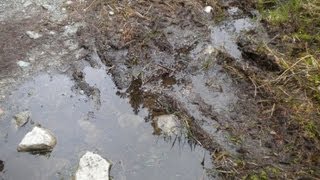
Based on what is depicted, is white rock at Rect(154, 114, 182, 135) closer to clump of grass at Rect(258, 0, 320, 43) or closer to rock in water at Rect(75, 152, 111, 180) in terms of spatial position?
rock in water at Rect(75, 152, 111, 180)

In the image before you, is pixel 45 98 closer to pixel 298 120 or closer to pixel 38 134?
pixel 38 134

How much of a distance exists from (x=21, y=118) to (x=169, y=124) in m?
1.23

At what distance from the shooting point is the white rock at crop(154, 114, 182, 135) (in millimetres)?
3096

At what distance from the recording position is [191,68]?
3611 millimetres

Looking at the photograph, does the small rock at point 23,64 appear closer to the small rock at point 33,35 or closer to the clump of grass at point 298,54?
the small rock at point 33,35

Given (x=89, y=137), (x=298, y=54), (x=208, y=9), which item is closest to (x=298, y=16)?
(x=298, y=54)

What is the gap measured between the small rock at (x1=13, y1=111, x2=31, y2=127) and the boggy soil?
84cm

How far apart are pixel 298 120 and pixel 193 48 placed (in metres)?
1.26

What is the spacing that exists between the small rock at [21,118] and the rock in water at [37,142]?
0.18m

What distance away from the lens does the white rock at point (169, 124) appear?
3.10 m

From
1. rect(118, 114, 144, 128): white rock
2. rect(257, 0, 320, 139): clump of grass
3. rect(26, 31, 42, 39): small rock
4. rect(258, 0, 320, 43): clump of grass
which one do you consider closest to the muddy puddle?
rect(118, 114, 144, 128): white rock

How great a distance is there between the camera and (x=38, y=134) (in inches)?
117

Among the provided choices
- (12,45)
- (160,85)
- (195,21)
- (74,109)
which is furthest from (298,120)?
(12,45)

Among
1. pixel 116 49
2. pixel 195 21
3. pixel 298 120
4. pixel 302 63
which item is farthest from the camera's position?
pixel 195 21
